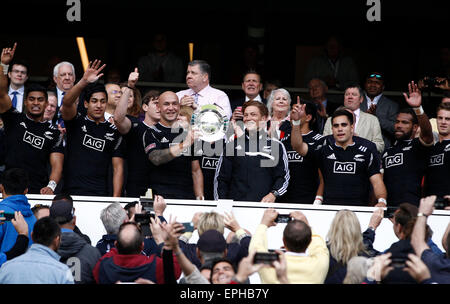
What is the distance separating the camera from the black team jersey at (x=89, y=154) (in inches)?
342

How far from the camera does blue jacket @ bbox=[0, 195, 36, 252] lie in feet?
22.9

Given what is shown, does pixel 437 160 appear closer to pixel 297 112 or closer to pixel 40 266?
pixel 297 112

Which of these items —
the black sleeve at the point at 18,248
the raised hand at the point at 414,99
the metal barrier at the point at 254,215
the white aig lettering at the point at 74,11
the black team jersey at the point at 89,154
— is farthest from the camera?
the white aig lettering at the point at 74,11

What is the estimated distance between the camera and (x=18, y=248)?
651 cm

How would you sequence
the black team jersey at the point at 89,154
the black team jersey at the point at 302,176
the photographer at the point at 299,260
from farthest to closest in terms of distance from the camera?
1. the black team jersey at the point at 302,176
2. the black team jersey at the point at 89,154
3. the photographer at the point at 299,260

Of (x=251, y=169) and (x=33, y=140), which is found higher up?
(x=33, y=140)

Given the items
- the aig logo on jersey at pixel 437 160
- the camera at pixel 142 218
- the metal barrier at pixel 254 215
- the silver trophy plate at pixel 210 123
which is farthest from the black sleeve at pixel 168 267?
the aig logo on jersey at pixel 437 160

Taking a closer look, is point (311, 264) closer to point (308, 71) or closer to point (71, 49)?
point (308, 71)

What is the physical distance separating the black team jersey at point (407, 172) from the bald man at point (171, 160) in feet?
6.53

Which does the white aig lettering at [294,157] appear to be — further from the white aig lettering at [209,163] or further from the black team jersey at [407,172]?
the black team jersey at [407,172]

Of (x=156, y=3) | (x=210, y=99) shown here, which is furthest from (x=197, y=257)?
(x=156, y=3)

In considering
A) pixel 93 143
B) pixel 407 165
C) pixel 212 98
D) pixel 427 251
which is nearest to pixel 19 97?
pixel 93 143

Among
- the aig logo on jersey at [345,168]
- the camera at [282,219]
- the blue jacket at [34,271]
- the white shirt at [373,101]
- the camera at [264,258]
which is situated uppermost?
the white shirt at [373,101]

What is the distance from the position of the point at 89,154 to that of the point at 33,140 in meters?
0.63
